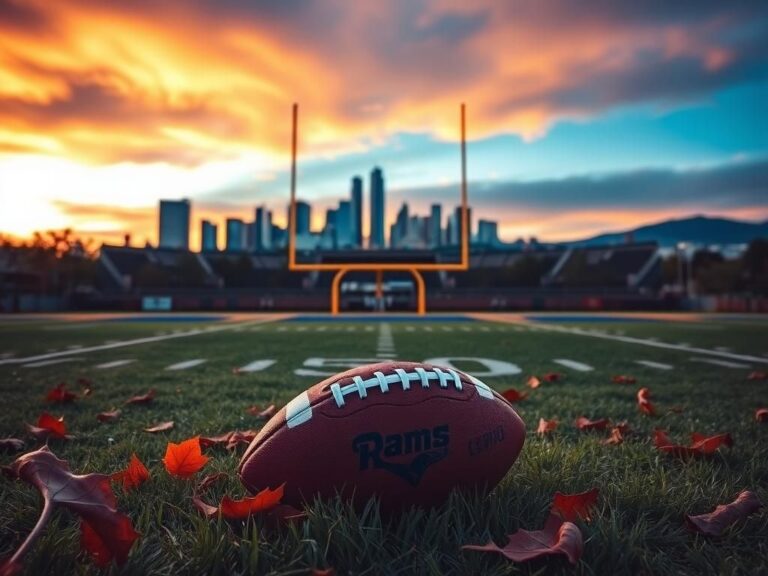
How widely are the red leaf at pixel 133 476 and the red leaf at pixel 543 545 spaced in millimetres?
1053

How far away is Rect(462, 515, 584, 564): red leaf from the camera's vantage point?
1.05m

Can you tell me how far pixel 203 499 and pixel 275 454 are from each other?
0.29 m

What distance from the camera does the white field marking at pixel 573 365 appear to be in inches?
194

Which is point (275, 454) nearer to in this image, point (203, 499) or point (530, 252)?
point (203, 499)

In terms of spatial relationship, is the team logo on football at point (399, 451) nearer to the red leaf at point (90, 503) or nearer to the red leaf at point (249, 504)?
the red leaf at point (249, 504)

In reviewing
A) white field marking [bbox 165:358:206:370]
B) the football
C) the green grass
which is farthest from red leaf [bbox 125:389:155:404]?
the football

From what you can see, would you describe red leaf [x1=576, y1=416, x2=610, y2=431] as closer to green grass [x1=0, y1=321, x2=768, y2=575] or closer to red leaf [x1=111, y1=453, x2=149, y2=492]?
green grass [x1=0, y1=321, x2=768, y2=575]

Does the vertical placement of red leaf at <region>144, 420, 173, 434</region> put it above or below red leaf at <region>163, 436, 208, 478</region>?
below

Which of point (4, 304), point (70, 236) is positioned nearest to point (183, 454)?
point (4, 304)

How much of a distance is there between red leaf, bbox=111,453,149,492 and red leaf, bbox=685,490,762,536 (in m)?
1.54

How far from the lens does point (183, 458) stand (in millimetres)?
1660

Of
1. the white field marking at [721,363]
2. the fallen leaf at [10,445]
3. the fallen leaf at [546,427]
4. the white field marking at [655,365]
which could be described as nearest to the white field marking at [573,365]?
the white field marking at [655,365]

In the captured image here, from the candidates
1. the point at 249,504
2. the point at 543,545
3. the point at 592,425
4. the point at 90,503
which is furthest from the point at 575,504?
the point at 592,425

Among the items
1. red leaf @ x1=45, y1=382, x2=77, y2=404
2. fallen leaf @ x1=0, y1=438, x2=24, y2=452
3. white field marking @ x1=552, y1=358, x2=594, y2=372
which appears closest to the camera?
fallen leaf @ x1=0, y1=438, x2=24, y2=452
